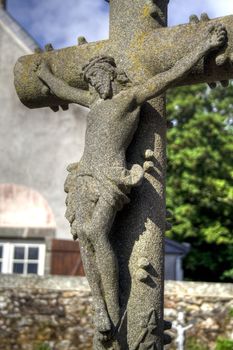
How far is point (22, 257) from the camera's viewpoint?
1480 cm

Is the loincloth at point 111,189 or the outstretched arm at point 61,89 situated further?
the outstretched arm at point 61,89

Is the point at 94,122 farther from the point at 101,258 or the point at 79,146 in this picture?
the point at 79,146

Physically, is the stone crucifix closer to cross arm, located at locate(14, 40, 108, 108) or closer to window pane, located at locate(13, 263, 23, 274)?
cross arm, located at locate(14, 40, 108, 108)

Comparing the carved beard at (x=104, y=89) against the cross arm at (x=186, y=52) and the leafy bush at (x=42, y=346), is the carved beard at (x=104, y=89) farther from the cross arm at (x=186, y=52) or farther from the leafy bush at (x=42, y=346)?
the leafy bush at (x=42, y=346)

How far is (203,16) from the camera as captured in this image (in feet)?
12.4

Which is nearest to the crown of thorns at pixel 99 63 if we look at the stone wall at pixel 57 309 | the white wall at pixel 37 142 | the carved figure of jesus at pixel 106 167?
the carved figure of jesus at pixel 106 167

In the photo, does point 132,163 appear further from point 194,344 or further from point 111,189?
point 194,344

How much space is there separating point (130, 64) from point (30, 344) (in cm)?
836

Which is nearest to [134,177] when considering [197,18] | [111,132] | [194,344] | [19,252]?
[111,132]

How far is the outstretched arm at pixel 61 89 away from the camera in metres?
3.95

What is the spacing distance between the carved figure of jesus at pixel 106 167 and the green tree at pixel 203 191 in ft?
53.7

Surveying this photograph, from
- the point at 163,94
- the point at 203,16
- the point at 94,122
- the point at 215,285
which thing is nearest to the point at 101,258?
the point at 94,122

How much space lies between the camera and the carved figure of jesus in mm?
3516

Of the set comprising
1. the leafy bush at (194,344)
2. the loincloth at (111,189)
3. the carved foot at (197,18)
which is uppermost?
the carved foot at (197,18)
